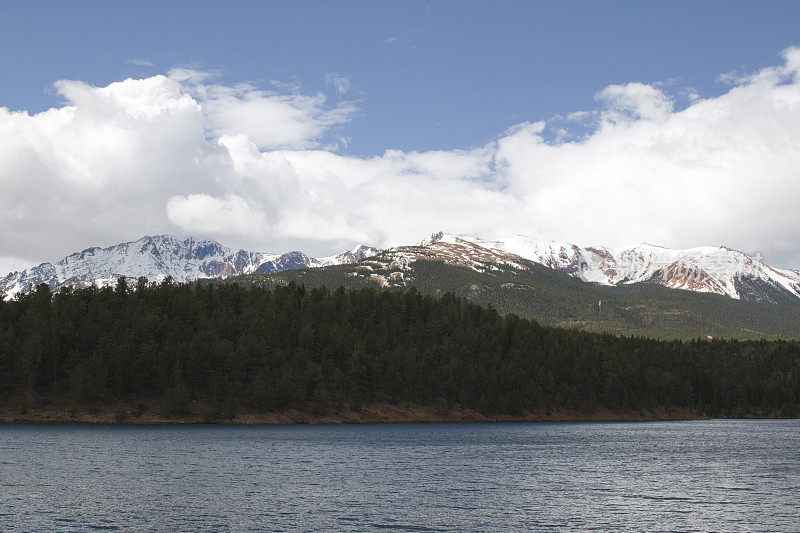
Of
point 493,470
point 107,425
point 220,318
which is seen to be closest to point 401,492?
point 493,470

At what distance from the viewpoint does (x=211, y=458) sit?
9944 cm

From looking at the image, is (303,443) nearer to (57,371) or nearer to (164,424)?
(164,424)

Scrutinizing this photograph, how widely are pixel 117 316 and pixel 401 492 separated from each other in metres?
137

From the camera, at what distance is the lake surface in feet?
189

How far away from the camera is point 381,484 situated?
7862 cm

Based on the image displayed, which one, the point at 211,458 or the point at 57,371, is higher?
the point at 57,371

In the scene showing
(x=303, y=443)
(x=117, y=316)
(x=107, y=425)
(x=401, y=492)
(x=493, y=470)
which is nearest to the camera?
(x=401, y=492)

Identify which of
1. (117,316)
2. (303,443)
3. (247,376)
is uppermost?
(117,316)

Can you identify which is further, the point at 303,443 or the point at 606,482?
the point at 303,443

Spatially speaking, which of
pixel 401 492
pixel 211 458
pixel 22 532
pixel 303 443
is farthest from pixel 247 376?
pixel 22 532

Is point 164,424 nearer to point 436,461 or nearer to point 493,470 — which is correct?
point 436,461

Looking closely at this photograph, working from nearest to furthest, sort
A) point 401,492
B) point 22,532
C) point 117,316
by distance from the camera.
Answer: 1. point 22,532
2. point 401,492
3. point 117,316

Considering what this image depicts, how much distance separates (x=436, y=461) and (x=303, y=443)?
1374 inches

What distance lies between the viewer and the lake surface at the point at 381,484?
57.7m
